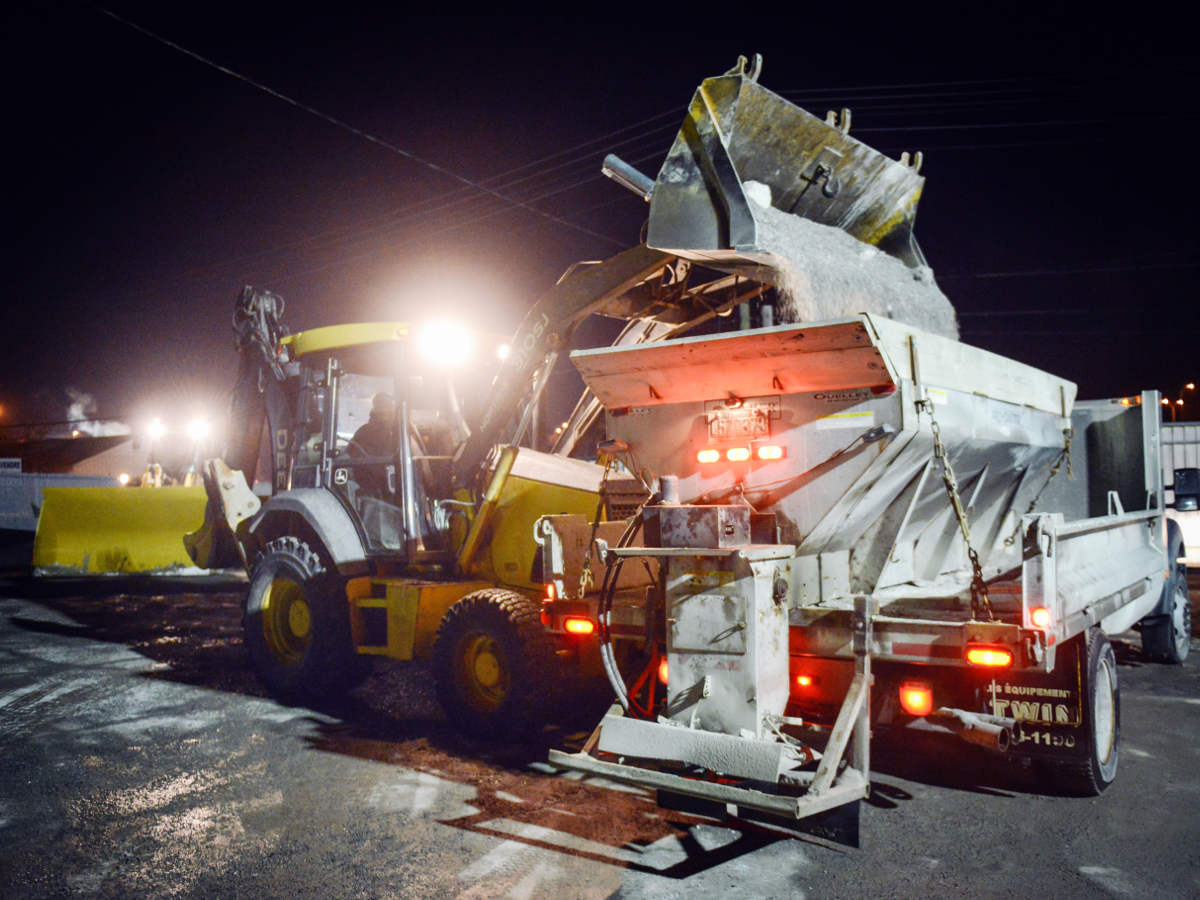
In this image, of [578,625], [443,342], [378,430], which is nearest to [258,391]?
[378,430]

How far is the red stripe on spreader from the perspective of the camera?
397 cm

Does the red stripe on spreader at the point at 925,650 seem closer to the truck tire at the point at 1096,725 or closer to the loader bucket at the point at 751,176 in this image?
the truck tire at the point at 1096,725

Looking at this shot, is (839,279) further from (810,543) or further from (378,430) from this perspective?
(378,430)

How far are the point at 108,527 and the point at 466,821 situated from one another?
43.0 ft

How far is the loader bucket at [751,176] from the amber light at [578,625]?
2.25m

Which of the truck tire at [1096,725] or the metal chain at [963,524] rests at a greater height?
the metal chain at [963,524]

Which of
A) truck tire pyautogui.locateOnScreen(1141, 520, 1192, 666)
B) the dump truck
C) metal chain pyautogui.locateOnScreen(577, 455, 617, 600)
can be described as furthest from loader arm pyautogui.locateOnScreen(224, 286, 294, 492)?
truck tire pyautogui.locateOnScreen(1141, 520, 1192, 666)

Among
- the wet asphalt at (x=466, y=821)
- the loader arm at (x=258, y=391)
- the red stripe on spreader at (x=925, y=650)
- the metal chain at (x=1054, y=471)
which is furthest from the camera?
the loader arm at (x=258, y=391)

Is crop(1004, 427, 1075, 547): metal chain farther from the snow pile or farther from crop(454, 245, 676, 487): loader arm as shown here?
crop(454, 245, 676, 487): loader arm

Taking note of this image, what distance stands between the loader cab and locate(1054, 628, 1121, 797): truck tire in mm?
4540

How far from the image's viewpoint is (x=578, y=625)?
520cm

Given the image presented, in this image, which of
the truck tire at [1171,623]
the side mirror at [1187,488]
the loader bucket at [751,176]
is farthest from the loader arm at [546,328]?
the side mirror at [1187,488]

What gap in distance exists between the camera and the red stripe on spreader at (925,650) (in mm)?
3973

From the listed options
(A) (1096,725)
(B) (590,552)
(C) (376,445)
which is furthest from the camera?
(C) (376,445)
